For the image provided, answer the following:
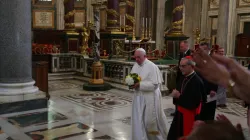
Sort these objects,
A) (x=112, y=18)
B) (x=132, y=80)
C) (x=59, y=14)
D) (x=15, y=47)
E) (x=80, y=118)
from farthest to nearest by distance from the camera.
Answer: (x=59, y=14) < (x=112, y=18) < (x=80, y=118) < (x=15, y=47) < (x=132, y=80)

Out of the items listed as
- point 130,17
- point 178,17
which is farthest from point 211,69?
point 130,17

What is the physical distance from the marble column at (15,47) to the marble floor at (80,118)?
0.69 m

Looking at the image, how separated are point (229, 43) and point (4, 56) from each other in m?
15.5

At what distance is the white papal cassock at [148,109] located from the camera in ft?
15.2

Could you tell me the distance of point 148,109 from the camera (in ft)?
15.4

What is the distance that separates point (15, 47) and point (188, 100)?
418 centimetres

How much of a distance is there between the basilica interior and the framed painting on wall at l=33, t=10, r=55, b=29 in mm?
7094

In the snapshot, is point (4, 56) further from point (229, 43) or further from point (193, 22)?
point (193, 22)

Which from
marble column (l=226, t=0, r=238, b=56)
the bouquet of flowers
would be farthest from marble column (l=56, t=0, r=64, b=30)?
the bouquet of flowers

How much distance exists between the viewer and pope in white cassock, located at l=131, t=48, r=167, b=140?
4645 millimetres

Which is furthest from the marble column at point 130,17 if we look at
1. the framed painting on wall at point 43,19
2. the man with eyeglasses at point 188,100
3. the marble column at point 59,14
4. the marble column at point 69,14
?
the man with eyeglasses at point 188,100

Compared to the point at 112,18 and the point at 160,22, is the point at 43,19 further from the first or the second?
the point at 112,18

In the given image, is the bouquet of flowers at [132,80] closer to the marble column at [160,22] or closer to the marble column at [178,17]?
the marble column at [178,17]

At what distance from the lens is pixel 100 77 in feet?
34.0
